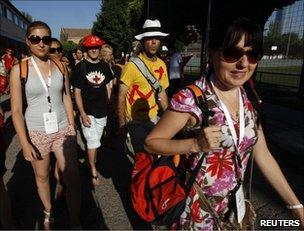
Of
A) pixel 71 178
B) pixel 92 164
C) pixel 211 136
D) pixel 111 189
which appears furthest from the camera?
pixel 92 164

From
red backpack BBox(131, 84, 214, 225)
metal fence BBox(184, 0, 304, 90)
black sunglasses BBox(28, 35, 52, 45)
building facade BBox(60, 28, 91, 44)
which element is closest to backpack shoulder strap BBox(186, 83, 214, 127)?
red backpack BBox(131, 84, 214, 225)

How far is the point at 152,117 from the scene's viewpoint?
3957 mm

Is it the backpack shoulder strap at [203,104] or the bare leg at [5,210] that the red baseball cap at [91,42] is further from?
the backpack shoulder strap at [203,104]

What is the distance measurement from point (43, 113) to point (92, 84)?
1.60 m

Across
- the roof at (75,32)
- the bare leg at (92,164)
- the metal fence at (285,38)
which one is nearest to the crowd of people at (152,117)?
the bare leg at (92,164)

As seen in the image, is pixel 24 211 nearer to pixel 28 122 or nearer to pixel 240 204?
pixel 28 122

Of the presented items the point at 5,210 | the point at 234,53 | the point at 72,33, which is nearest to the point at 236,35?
the point at 234,53

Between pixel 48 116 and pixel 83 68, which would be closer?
pixel 48 116

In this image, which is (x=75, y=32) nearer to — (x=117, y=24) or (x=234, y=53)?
(x=117, y=24)

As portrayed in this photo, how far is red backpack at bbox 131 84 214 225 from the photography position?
1.84 metres

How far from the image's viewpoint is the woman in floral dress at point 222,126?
1771mm

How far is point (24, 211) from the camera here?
4.04 m

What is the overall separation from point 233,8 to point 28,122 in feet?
50.9

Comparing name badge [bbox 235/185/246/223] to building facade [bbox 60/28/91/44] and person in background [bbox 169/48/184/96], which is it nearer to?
person in background [bbox 169/48/184/96]
